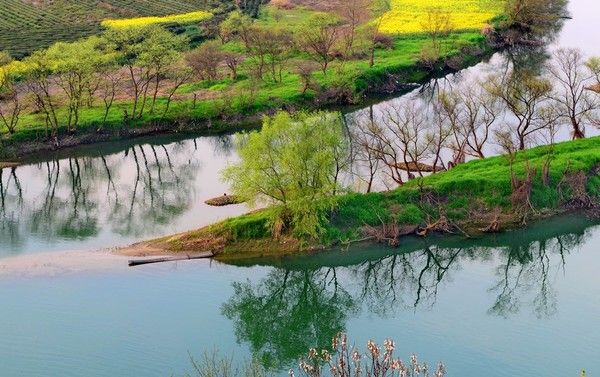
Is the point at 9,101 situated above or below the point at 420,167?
above

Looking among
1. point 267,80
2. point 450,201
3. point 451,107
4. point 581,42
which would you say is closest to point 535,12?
point 581,42

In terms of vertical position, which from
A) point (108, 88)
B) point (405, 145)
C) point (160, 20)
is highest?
point (160, 20)

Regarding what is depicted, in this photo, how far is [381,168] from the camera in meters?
55.5

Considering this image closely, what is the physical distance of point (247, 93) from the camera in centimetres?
7094

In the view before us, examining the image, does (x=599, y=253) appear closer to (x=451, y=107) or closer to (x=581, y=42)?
(x=451, y=107)

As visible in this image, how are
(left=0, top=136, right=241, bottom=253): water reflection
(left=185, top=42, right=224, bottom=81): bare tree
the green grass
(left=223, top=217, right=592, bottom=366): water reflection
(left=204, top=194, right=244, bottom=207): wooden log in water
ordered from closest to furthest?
(left=223, top=217, right=592, bottom=366): water reflection < (left=0, top=136, right=241, bottom=253): water reflection < (left=204, top=194, right=244, bottom=207): wooden log in water < the green grass < (left=185, top=42, right=224, bottom=81): bare tree

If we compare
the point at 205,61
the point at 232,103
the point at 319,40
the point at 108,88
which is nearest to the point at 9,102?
the point at 108,88

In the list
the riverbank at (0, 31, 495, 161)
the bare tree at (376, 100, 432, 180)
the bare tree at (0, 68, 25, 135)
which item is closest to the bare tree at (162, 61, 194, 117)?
the riverbank at (0, 31, 495, 161)

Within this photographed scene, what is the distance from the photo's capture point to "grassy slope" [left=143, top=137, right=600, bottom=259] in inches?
1799

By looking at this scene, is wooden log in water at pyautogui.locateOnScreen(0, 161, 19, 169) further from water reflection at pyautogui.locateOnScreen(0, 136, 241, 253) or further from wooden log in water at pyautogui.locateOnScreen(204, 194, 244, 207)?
wooden log in water at pyautogui.locateOnScreen(204, 194, 244, 207)

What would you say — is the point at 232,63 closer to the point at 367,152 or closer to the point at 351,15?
the point at 351,15

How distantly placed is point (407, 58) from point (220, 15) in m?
25.9

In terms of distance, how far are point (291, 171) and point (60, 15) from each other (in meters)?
60.5

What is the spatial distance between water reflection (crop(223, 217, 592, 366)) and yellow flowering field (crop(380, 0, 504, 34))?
47.9 m
